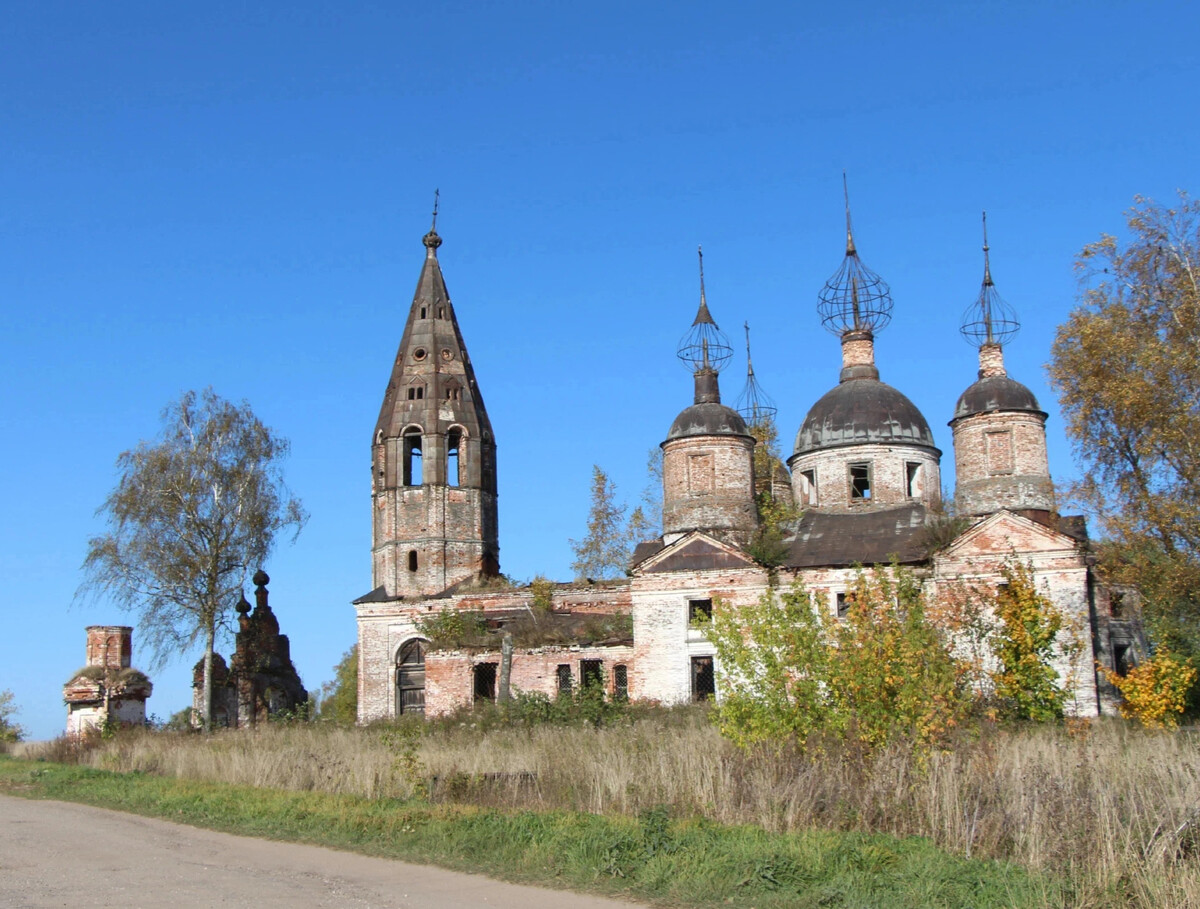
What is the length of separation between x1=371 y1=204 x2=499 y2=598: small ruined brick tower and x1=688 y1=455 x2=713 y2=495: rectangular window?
21.0 feet

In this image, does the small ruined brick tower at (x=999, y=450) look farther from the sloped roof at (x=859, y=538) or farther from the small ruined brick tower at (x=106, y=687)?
the small ruined brick tower at (x=106, y=687)

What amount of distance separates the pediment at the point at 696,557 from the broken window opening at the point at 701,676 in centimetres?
207

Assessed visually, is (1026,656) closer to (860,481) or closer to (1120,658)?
(1120,658)

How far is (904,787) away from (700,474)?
20876 millimetres

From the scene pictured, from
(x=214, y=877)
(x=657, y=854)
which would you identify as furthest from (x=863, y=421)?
(x=214, y=877)

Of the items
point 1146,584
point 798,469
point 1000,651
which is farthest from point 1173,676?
point 798,469

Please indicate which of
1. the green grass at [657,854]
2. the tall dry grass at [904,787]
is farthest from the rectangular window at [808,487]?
the green grass at [657,854]

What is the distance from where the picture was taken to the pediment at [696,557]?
28.7 metres

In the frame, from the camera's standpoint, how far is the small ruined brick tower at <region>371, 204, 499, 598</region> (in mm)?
33875

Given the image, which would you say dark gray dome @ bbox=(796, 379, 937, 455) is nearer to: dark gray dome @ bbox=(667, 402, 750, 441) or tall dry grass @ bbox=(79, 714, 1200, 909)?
dark gray dome @ bbox=(667, 402, 750, 441)

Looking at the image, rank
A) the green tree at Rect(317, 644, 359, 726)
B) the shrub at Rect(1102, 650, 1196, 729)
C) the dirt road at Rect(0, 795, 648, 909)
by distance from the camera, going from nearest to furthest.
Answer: the dirt road at Rect(0, 795, 648, 909) < the shrub at Rect(1102, 650, 1196, 729) < the green tree at Rect(317, 644, 359, 726)

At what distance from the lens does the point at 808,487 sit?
3272 centimetres

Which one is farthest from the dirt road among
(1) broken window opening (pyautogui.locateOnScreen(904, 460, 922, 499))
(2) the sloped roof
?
(1) broken window opening (pyautogui.locateOnScreen(904, 460, 922, 499))

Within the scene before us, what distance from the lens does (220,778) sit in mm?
15578
